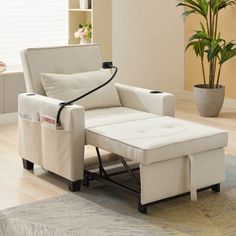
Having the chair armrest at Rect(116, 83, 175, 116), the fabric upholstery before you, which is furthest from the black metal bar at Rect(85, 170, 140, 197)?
the chair armrest at Rect(116, 83, 175, 116)

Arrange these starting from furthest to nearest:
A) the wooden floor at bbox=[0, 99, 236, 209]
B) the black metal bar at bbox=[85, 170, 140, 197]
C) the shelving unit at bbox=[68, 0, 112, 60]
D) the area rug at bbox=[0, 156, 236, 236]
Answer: the shelving unit at bbox=[68, 0, 112, 60]
the wooden floor at bbox=[0, 99, 236, 209]
the black metal bar at bbox=[85, 170, 140, 197]
the area rug at bbox=[0, 156, 236, 236]

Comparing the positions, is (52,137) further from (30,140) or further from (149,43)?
(149,43)

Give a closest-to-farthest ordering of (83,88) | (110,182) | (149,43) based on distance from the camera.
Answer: (110,182) < (83,88) < (149,43)

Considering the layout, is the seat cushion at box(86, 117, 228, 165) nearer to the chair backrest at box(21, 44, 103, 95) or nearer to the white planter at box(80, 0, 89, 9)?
the chair backrest at box(21, 44, 103, 95)

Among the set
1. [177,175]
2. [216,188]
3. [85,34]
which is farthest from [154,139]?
[85,34]

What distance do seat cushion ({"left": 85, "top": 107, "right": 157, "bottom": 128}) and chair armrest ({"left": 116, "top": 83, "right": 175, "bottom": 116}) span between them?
72 millimetres

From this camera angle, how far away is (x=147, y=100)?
4.34 metres

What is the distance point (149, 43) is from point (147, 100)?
2.41m

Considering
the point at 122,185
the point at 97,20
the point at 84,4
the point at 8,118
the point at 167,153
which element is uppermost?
the point at 84,4

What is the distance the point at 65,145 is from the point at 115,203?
0.49 metres

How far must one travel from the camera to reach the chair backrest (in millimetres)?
4254

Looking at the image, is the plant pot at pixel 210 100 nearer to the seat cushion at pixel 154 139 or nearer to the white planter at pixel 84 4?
the white planter at pixel 84 4

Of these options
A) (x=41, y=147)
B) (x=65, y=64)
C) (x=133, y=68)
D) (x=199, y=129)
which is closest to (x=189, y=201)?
(x=199, y=129)

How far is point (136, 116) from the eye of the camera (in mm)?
4164
